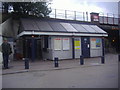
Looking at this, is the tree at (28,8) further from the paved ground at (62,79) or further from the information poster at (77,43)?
the paved ground at (62,79)

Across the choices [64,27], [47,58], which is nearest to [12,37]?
[47,58]

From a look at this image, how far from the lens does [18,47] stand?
1919 centimetres

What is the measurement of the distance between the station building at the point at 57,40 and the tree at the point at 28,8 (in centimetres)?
160

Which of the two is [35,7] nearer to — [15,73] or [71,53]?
[71,53]

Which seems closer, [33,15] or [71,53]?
[71,53]

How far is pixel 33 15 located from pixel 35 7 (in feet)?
3.70

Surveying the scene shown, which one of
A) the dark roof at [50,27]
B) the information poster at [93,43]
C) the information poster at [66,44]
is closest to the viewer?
the dark roof at [50,27]

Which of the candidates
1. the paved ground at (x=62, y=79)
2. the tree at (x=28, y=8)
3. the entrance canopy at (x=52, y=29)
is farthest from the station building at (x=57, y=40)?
the paved ground at (x=62, y=79)

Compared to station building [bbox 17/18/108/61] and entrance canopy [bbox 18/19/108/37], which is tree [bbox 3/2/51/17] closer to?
station building [bbox 17/18/108/61]

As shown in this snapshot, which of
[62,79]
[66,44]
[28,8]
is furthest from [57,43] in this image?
[62,79]

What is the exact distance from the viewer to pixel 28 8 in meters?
18.9

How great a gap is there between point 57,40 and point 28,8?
222 inches

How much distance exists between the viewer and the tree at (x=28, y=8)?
18534 mm

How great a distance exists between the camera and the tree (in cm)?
1853
